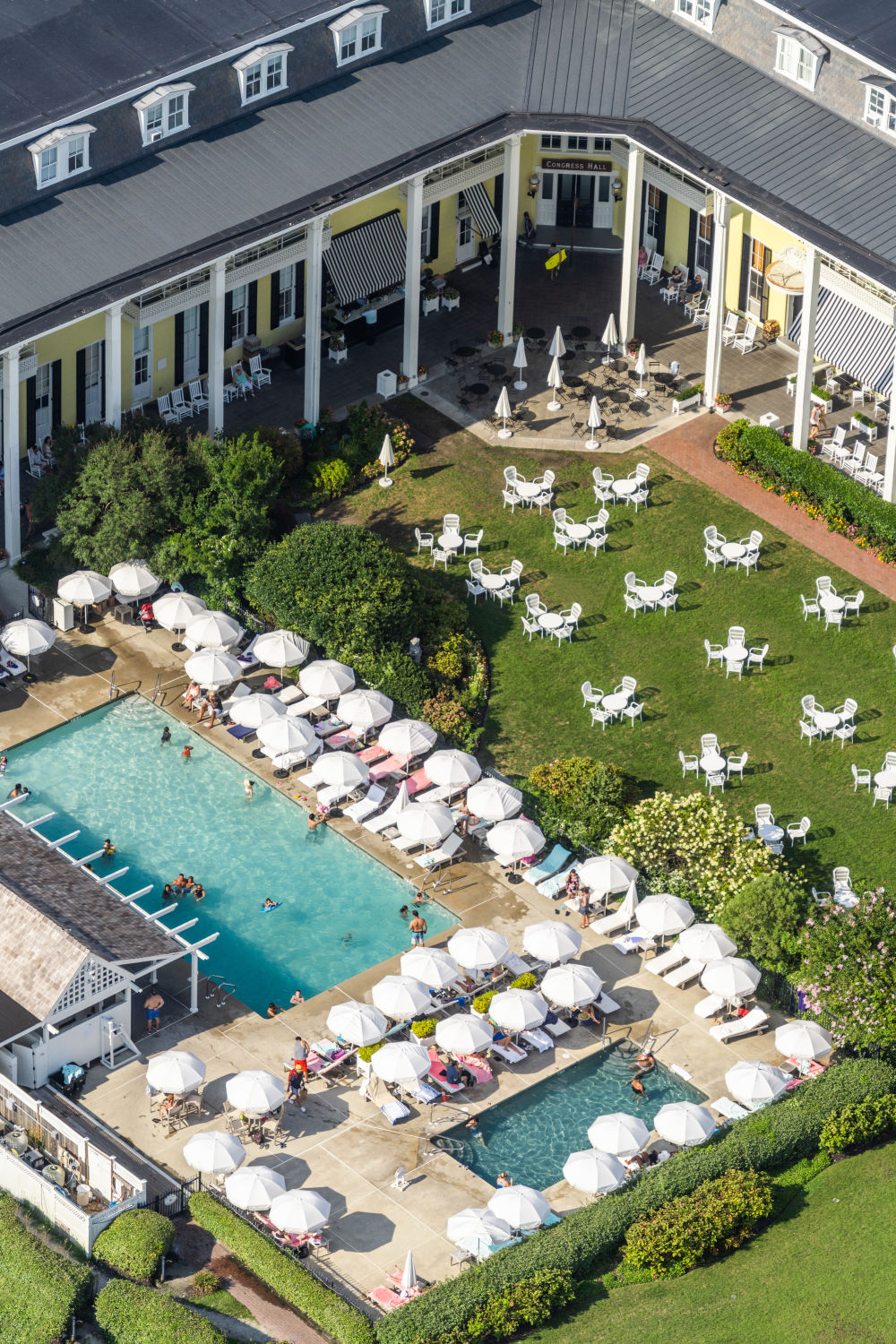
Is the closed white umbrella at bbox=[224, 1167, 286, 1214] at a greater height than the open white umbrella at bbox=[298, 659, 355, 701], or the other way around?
the open white umbrella at bbox=[298, 659, 355, 701]

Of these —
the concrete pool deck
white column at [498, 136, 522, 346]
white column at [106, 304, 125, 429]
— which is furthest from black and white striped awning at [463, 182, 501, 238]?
the concrete pool deck

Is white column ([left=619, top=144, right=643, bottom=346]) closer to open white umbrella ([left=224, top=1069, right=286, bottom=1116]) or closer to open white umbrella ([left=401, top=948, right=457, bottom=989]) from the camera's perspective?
open white umbrella ([left=401, top=948, right=457, bottom=989])

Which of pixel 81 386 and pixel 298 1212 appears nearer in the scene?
pixel 298 1212

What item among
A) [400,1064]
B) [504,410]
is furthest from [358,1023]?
[504,410]

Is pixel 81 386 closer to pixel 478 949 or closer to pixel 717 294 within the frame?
pixel 717 294

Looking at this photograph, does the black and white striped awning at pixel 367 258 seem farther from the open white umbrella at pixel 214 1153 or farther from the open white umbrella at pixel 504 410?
the open white umbrella at pixel 214 1153

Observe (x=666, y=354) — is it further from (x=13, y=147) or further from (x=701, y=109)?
(x=13, y=147)
